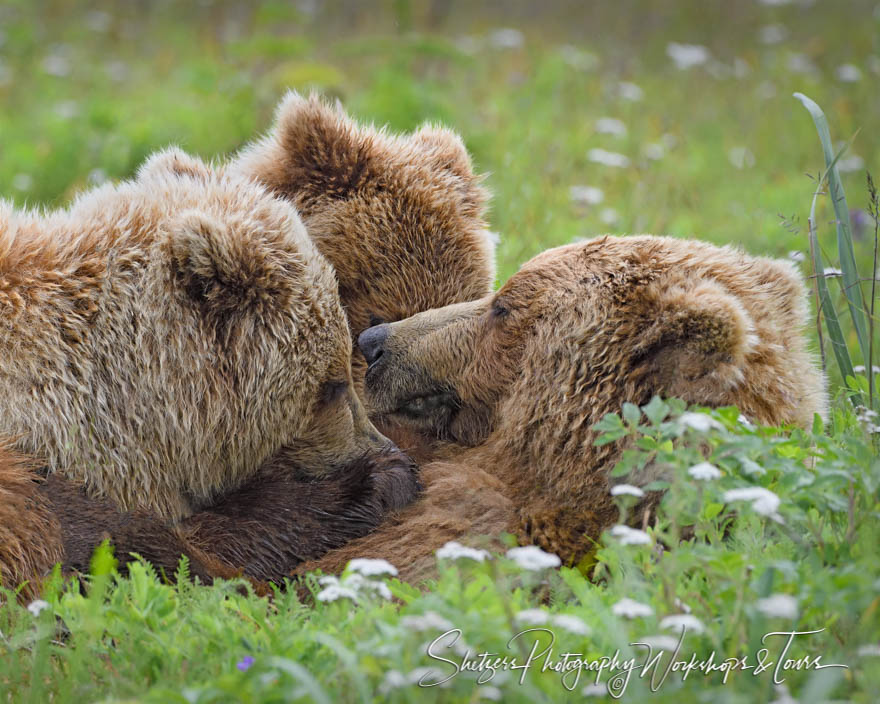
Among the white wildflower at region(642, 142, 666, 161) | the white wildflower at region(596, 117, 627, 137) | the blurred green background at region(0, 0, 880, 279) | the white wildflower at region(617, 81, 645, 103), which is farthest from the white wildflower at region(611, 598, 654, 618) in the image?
the white wildflower at region(617, 81, 645, 103)

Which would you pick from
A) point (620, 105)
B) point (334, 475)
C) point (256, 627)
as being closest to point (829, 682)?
point (256, 627)

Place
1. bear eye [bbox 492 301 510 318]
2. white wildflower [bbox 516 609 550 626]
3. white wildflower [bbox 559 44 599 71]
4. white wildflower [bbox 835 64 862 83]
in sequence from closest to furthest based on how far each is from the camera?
1. white wildflower [bbox 516 609 550 626]
2. bear eye [bbox 492 301 510 318]
3. white wildflower [bbox 835 64 862 83]
4. white wildflower [bbox 559 44 599 71]

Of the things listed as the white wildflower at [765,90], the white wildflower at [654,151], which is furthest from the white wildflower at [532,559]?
the white wildflower at [765,90]

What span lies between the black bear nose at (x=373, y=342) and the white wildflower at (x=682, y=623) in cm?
203

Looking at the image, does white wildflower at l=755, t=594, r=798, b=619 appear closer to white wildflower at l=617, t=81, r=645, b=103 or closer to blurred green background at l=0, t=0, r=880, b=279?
blurred green background at l=0, t=0, r=880, b=279

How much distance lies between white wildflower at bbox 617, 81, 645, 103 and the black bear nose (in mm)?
7259

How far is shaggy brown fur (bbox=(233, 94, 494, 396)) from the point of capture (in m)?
4.38

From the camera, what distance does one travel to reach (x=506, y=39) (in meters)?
12.5

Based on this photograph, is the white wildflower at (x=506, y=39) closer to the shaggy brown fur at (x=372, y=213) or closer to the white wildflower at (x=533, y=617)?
the shaggy brown fur at (x=372, y=213)

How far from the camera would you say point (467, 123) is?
9.63 meters

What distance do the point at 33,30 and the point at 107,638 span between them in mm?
12623

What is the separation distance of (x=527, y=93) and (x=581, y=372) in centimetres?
776

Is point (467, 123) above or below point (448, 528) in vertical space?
above

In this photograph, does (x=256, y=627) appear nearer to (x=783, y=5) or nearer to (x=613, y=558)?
(x=613, y=558)
